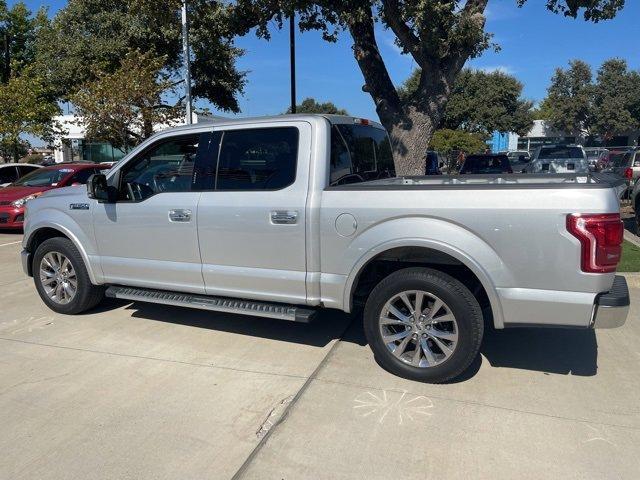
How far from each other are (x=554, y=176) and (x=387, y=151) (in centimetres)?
178

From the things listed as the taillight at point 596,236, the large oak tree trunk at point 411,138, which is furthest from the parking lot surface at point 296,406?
the large oak tree trunk at point 411,138

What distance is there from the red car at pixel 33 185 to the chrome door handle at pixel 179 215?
26.2 ft

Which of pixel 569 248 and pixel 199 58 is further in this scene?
pixel 199 58

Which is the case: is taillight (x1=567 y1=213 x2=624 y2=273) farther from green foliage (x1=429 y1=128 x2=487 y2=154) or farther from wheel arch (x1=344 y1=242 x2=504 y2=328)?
green foliage (x1=429 y1=128 x2=487 y2=154)

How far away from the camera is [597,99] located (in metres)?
52.8

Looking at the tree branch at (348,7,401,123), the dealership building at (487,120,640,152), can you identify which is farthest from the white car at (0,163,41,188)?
the dealership building at (487,120,640,152)

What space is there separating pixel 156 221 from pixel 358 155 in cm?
195

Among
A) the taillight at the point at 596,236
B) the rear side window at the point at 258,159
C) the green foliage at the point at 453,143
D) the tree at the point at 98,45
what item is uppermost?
the tree at the point at 98,45

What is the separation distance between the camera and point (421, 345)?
4.11 meters

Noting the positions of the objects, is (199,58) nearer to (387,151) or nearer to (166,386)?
(387,151)

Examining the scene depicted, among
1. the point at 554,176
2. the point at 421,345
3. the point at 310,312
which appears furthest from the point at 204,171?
the point at 554,176

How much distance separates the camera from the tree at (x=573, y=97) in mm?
53219

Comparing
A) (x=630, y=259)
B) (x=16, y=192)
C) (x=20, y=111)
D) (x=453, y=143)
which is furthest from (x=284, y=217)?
(x=453, y=143)

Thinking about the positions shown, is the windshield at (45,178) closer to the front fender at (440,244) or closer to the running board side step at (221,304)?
the running board side step at (221,304)
